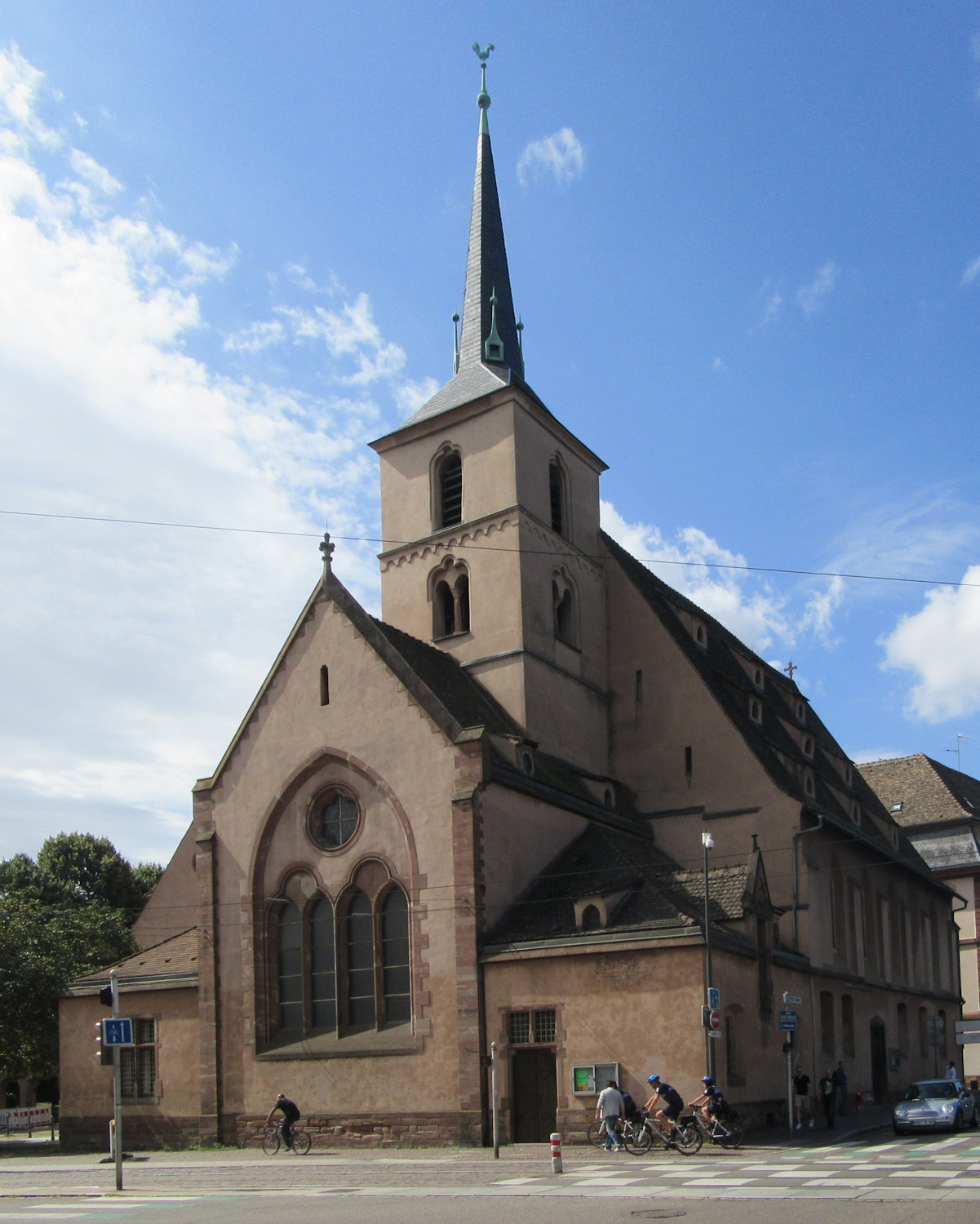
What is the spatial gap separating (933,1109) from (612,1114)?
809cm

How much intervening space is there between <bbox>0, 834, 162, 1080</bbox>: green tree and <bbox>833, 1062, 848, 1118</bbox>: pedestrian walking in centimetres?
2226

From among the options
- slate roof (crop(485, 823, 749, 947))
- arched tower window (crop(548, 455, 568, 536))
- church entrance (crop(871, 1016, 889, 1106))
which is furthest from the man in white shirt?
arched tower window (crop(548, 455, 568, 536))

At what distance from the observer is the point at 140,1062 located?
34.1 m

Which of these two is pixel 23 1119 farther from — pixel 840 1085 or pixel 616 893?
pixel 840 1085

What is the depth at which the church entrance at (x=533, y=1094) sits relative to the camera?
27.6 meters

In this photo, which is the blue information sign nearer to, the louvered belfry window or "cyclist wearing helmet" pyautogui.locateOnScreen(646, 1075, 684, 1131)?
"cyclist wearing helmet" pyautogui.locateOnScreen(646, 1075, 684, 1131)

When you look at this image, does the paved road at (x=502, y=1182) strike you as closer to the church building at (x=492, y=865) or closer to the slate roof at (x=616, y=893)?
the church building at (x=492, y=865)

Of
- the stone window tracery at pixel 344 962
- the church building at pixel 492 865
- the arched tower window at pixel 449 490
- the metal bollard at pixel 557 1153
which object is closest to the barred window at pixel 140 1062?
the church building at pixel 492 865

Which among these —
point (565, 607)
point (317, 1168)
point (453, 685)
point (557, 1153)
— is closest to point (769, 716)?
point (565, 607)

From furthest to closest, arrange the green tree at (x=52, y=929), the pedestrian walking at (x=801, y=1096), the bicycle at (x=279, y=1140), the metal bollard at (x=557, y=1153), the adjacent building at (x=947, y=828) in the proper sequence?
the adjacent building at (x=947, y=828), the green tree at (x=52, y=929), the pedestrian walking at (x=801, y=1096), the bicycle at (x=279, y=1140), the metal bollard at (x=557, y=1153)

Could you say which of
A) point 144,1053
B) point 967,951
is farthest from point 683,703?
point 967,951

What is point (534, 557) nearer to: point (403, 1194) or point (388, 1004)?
point (388, 1004)

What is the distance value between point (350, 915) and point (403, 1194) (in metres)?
13.6

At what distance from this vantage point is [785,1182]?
17.6 metres
